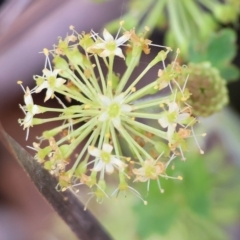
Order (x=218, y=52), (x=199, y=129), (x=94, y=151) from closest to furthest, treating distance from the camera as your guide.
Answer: (x=94, y=151) → (x=218, y=52) → (x=199, y=129)

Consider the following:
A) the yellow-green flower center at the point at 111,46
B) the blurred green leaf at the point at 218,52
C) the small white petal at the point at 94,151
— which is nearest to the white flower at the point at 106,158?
the small white petal at the point at 94,151

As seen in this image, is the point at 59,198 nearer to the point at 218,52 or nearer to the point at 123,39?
the point at 123,39

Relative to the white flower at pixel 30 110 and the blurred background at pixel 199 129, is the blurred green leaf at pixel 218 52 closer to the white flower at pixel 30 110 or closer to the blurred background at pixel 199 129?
the blurred background at pixel 199 129

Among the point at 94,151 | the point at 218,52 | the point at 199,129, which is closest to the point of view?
the point at 94,151

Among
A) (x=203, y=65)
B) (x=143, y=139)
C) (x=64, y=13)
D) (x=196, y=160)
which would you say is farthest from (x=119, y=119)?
(x=64, y=13)

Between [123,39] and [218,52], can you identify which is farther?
[218,52]

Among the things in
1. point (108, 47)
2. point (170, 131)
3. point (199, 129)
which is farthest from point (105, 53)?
point (199, 129)

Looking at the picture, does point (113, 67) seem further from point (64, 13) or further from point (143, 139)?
point (64, 13)
